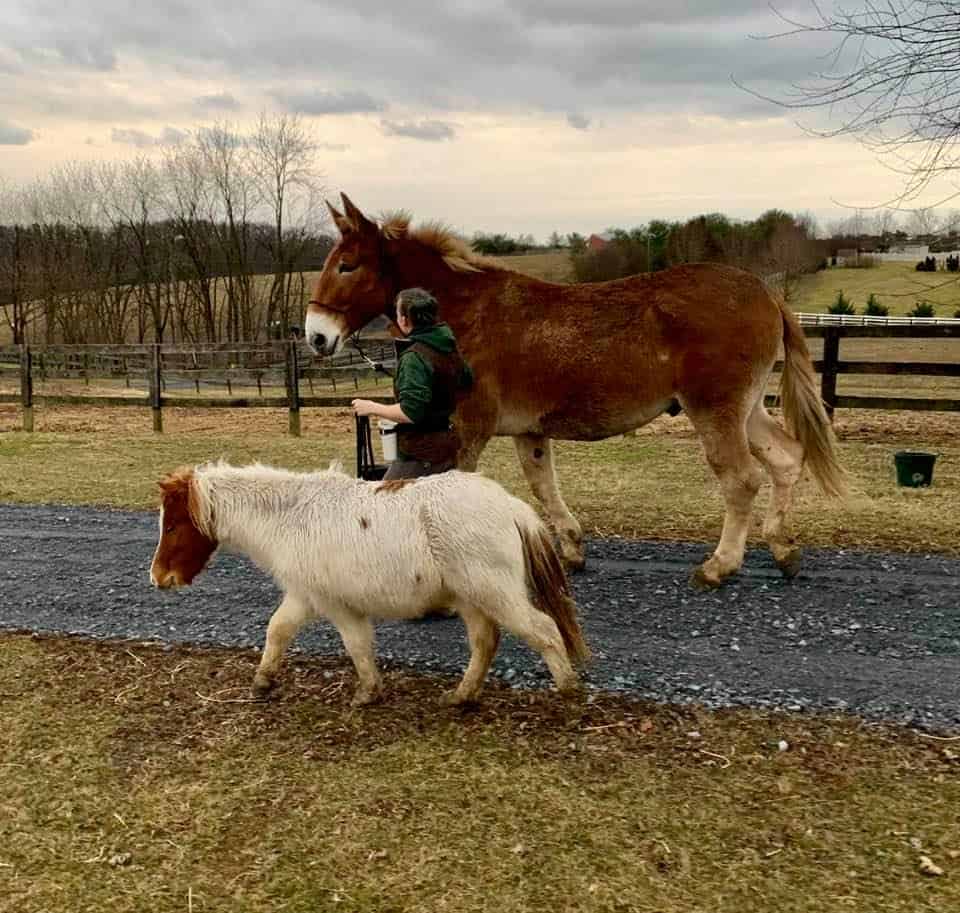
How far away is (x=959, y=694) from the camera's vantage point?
14.5 feet

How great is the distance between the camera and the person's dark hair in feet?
15.3

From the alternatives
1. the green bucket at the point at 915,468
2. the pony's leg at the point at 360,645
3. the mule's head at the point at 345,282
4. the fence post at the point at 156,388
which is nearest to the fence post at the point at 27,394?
the fence post at the point at 156,388

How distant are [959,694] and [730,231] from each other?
139ft

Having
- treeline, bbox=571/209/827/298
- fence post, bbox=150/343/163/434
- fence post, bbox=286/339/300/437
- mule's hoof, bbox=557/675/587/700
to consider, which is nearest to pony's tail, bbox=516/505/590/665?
mule's hoof, bbox=557/675/587/700

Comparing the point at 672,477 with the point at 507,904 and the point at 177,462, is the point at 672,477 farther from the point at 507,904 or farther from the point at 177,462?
the point at 507,904

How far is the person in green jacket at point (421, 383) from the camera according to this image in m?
4.62

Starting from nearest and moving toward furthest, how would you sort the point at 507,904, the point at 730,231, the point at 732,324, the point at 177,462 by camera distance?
1. the point at 507,904
2. the point at 732,324
3. the point at 177,462
4. the point at 730,231

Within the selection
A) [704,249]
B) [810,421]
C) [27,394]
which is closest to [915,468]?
[810,421]

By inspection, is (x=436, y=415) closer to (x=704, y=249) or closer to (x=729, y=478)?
(x=729, y=478)

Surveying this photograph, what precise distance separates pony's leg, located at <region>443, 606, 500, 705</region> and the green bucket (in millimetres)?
7072

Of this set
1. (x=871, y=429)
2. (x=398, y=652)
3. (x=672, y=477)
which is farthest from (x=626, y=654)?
(x=871, y=429)

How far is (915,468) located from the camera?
31.3ft

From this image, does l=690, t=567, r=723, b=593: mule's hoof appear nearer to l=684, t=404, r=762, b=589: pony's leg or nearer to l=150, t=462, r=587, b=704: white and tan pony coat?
l=684, t=404, r=762, b=589: pony's leg

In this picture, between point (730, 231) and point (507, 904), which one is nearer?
point (507, 904)
